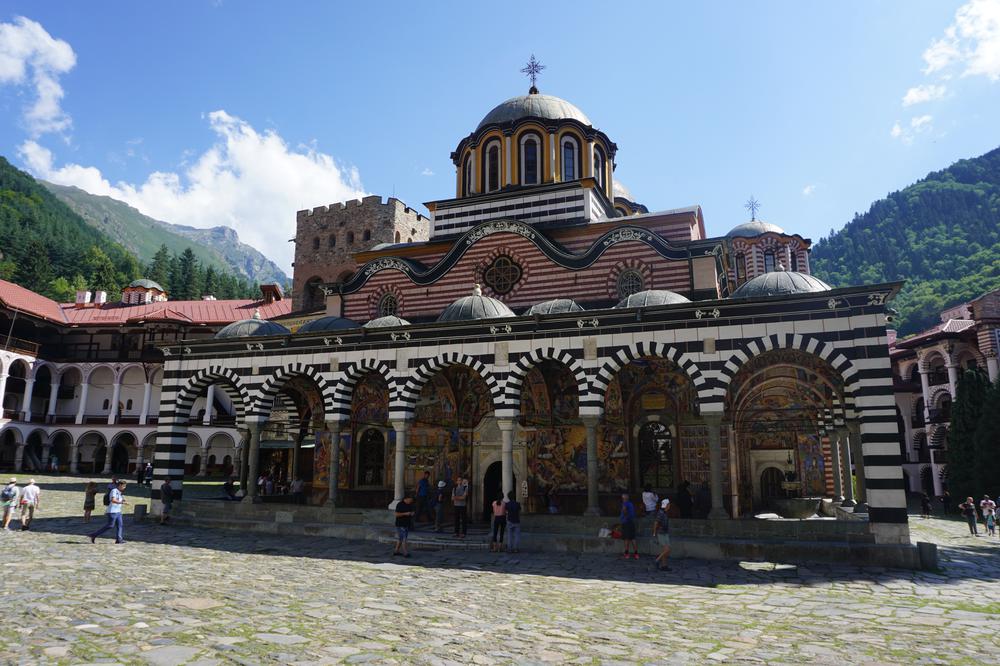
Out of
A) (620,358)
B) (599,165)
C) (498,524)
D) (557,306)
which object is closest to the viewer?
(498,524)

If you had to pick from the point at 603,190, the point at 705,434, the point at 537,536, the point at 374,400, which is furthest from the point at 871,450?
the point at 603,190

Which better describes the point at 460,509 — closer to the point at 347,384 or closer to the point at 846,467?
the point at 347,384

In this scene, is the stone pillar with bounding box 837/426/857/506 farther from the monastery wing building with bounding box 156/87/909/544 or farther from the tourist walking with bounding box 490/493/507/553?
the tourist walking with bounding box 490/493/507/553

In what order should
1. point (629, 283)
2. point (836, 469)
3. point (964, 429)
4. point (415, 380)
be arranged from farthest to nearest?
point (964, 429)
point (836, 469)
point (629, 283)
point (415, 380)

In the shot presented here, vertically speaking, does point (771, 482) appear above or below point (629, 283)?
below

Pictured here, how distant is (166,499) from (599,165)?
18.0 meters

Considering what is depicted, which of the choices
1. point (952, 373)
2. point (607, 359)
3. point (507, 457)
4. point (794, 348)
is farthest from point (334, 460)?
point (952, 373)

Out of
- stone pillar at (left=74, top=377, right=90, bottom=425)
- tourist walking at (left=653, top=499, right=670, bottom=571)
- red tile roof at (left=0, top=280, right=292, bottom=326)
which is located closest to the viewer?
tourist walking at (left=653, top=499, right=670, bottom=571)

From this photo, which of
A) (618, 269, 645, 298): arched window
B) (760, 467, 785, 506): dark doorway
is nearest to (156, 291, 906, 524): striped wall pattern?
(618, 269, 645, 298): arched window

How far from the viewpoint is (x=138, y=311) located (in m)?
41.9

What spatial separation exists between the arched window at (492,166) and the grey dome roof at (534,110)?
2.99 feet

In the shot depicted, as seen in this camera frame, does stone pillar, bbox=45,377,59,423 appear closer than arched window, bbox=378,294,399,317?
No

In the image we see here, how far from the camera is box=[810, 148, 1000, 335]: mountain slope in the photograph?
6469 cm

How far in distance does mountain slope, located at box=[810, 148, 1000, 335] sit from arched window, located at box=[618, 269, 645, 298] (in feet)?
177
